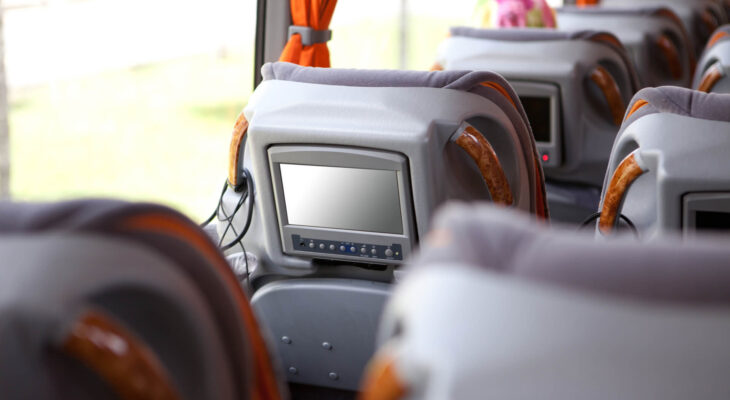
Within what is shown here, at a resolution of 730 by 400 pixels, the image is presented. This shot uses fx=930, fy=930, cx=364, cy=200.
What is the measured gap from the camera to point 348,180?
65.2 inches

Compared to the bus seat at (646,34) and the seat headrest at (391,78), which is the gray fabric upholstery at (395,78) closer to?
the seat headrest at (391,78)

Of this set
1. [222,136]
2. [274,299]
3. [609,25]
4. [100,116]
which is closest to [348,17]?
[222,136]

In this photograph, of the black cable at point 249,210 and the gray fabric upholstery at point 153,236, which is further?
the black cable at point 249,210

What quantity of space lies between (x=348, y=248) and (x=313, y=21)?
4.42 feet

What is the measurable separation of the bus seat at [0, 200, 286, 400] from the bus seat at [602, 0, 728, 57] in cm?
523

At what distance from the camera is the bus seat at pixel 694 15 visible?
18.3 ft

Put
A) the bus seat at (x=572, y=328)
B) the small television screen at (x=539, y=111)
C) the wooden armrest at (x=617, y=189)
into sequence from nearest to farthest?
the bus seat at (x=572, y=328), the wooden armrest at (x=617, y=189), the small television screen at (x=539, y=111)

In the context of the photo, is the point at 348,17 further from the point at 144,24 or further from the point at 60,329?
the point at 60,329

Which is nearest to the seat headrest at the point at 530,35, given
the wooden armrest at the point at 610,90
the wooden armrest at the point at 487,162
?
the wooden armrest at the point at 610,90

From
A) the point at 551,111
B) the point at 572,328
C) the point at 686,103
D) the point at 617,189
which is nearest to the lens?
the point at 572,328

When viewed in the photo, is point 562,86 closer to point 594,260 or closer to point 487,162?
point 487,162

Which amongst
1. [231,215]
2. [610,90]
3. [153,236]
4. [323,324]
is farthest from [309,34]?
[153,236]

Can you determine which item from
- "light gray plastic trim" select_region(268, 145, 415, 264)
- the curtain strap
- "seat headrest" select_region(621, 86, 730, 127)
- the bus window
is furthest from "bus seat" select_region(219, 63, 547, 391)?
the bus window

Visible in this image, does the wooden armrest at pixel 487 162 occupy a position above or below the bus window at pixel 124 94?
above
